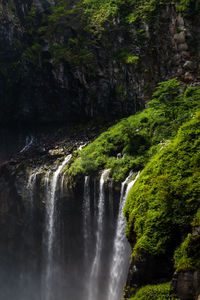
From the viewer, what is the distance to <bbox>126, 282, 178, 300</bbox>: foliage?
21.3 feet

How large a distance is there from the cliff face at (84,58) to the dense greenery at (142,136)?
5.29m

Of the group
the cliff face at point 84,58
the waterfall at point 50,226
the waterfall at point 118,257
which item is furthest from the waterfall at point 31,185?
the cliff face at point 84,58

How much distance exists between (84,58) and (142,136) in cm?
1307

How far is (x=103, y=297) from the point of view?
1272 cm

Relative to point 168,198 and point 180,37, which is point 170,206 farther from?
point 180,37

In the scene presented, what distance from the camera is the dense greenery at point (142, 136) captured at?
1316 centimetres

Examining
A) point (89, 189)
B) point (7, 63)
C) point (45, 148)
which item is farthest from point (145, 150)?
point (7, 63)

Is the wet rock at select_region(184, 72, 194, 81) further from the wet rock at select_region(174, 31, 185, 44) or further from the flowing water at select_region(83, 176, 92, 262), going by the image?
the flowing water at select_region(83, 176, 92, 262)

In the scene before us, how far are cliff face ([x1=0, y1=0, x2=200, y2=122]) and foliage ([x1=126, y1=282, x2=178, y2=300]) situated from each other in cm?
1574

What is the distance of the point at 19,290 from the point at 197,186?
1769 cm

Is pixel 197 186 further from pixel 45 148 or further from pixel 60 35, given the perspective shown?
pixel 60 35

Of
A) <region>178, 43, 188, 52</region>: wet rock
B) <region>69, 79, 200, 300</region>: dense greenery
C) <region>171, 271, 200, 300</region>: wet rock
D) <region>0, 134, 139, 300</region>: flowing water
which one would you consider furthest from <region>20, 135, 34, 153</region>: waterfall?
<region>171, 271, 200, 300</region>: wet rock

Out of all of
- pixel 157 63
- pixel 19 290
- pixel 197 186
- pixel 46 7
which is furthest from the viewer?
pixel 46 7

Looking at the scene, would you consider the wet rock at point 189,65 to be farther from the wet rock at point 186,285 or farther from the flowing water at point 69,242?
the wet rock at point 186,285
